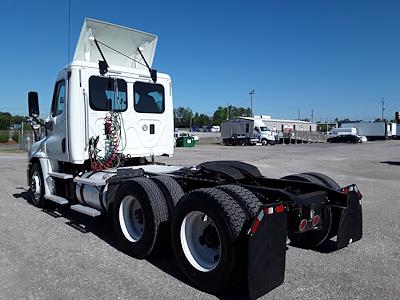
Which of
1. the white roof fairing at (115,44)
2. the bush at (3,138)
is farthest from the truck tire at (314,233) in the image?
the bush at (3,138)

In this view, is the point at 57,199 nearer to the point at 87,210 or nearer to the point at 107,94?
the point at 87,210

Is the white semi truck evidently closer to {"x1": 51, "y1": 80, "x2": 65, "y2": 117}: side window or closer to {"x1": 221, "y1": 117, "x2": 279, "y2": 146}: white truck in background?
{"x1": 51, "y1": 80, "x2": 65, "y2": 117}: side window

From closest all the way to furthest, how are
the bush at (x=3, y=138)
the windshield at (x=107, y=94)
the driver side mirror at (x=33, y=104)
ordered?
1. the windshield at (x=107, y=94)
2. the driver side mirror at (x=33, y=104)
3. the bush at (x=3, y=138)

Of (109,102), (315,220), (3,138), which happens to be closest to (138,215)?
(315,220)

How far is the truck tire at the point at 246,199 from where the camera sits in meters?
3.86

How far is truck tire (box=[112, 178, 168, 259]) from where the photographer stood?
479cm

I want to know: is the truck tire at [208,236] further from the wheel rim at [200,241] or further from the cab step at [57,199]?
the cab step at [57,199]

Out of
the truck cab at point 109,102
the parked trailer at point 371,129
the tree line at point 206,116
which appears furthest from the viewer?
the tree line at point 206,116

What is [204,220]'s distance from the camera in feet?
14.3

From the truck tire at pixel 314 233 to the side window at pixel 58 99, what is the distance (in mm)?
4369

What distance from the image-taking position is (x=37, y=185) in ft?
26.9

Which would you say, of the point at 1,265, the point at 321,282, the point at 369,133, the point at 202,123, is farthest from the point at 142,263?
the point at 202,123

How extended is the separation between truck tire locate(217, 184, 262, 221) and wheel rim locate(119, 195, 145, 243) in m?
1.61

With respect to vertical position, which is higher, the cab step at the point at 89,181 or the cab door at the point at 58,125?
the cab door at the point at 58,125
